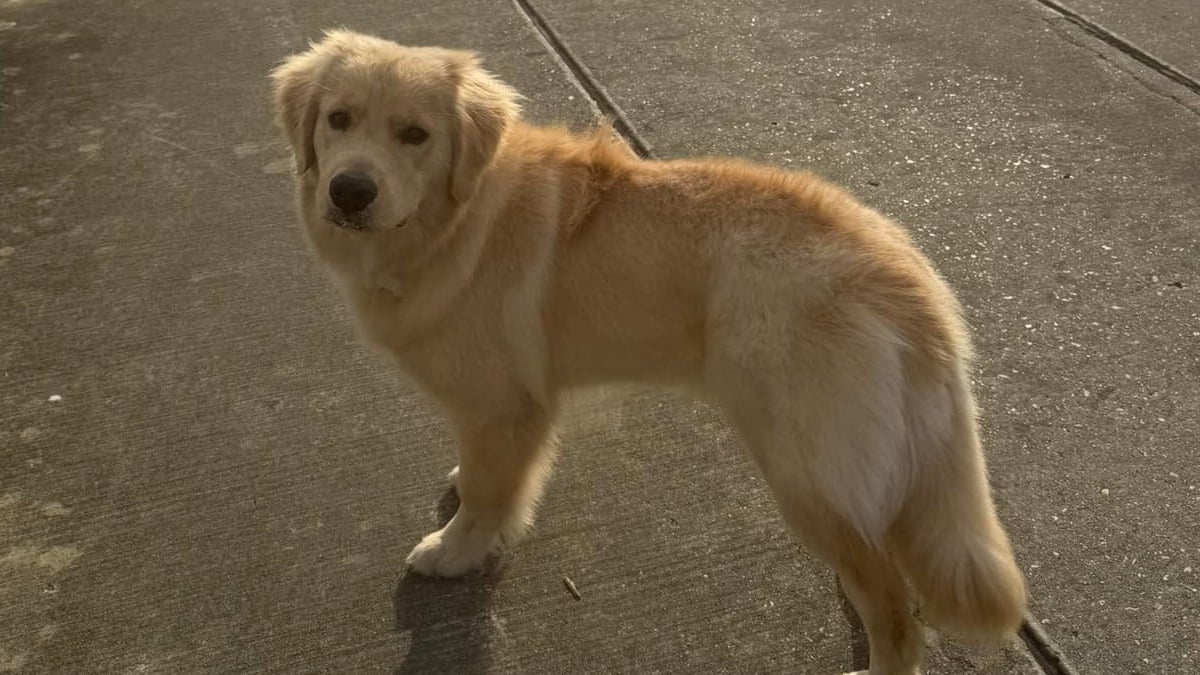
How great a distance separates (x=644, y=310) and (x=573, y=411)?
24.3 inches

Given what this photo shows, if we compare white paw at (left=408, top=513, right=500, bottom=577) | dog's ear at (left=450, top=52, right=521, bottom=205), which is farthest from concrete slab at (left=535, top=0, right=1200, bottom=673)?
dog's ear at (left=450, top=52, right=521, bottom=205)

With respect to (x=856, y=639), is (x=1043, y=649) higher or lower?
higher

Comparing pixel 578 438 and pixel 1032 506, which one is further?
pixel 578 438

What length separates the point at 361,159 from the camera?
246 centimetres

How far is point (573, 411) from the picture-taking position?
3.00 metres

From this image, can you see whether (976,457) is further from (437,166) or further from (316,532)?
(316,532)

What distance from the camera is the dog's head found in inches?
97.1

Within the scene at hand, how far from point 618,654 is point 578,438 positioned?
0.88 m

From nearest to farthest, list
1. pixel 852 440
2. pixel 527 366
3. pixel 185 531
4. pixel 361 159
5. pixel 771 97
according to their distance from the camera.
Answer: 1. pixel 852 440
2. pixel 361 159
3. pixel 527 366
4. pixel 185 531
5. pixel 771 97

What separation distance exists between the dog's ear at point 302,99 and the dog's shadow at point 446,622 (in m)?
1.25

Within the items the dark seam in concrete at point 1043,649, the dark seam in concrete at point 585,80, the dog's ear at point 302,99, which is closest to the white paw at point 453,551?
the dog's ear at point 302,99

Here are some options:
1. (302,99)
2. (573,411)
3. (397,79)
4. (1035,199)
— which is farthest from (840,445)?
(1035,199)

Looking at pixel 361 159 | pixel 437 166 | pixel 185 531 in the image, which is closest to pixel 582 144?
pixel 437 166

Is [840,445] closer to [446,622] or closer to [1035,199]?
[446,622]
